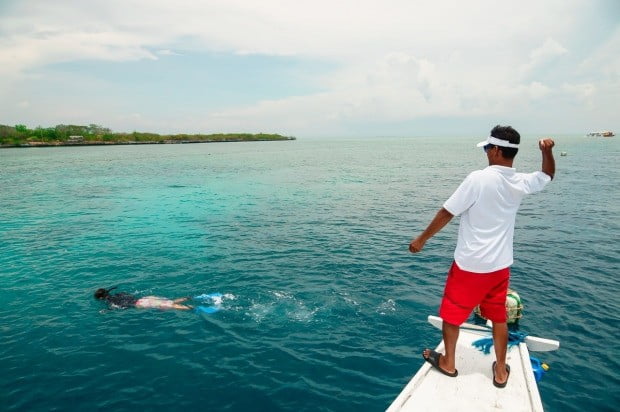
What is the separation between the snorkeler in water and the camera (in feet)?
40.5

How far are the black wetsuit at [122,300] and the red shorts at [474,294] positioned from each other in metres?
10.8

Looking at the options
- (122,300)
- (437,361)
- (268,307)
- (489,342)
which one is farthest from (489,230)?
(122,300)

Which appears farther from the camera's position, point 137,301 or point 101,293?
point 101,293

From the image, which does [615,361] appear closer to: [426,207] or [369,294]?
[369,294]

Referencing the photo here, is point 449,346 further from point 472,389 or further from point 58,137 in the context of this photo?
point 58,137

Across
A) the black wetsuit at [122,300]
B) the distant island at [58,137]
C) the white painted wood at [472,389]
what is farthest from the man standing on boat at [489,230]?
the distant island at [58,137]

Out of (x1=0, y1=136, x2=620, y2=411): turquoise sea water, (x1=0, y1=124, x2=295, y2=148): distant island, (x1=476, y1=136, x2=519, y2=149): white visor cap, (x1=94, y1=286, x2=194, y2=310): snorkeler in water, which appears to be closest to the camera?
(x1=476, y1=136, x2=519, y2=149): white visor cap

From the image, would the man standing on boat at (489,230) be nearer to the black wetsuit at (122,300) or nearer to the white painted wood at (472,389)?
the white painted wood at (472,389)

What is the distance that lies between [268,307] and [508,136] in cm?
931

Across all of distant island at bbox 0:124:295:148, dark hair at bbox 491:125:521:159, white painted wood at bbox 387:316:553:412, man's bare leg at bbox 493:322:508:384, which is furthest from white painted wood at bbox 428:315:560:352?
distant island at bbox 0:124:295:148

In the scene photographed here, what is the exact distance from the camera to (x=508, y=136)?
5246 millimetres

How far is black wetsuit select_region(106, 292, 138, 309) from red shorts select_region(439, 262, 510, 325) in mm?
10772

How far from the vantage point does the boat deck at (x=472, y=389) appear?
5055 millimetres

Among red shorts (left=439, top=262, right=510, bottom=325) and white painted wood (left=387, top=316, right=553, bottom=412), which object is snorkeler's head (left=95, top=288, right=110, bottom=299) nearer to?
white painted wood (left=387, top=316, right=553, bottom=412)
